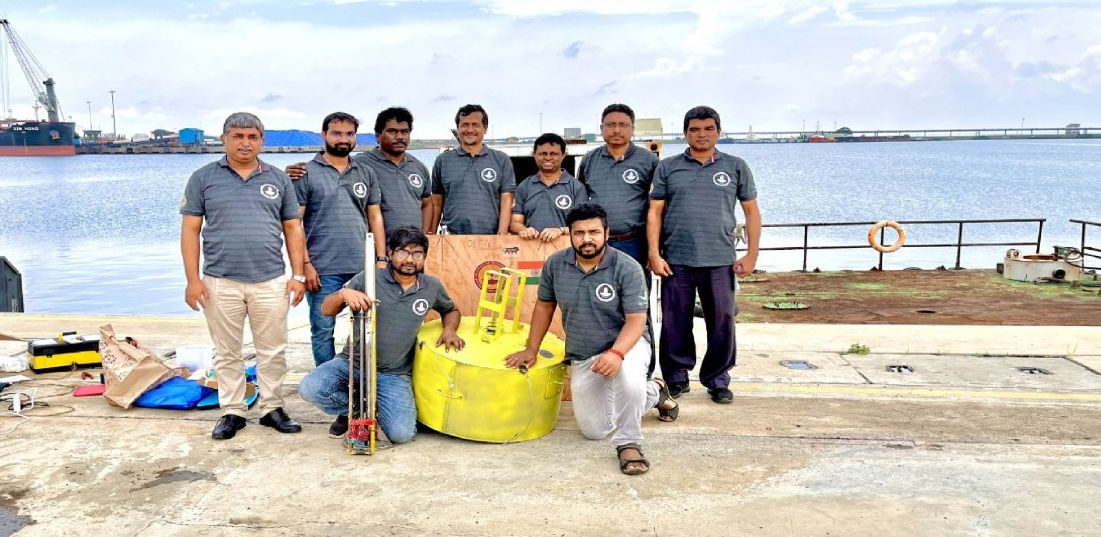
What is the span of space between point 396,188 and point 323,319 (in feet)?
3.25

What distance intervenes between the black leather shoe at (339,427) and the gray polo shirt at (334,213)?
0.99 meters

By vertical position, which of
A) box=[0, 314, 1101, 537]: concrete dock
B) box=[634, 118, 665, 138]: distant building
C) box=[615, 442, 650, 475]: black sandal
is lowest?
box=[0, 314, 1101, 537]: concrete dock

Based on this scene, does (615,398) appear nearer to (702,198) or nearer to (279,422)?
(702,198)

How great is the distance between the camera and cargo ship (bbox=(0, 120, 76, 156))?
405 feet

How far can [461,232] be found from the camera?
6.43 meters

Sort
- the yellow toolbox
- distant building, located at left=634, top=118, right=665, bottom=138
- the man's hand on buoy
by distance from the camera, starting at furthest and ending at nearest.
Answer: distant building, located at left=634, top=118, right=665, bottom=138 < the yellow toolbox < the man's hand on buoy

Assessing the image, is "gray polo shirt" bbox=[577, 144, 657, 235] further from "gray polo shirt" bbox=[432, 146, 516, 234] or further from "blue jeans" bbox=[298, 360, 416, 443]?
"blue jeans" bbox=[298, 360, 416, 443]

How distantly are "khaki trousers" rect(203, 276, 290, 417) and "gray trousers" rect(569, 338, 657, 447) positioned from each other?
1748 millimetres

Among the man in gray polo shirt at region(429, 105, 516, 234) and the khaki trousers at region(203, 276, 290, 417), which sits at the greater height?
the man in gray polo shirt at region(429, 105, 516, 234)

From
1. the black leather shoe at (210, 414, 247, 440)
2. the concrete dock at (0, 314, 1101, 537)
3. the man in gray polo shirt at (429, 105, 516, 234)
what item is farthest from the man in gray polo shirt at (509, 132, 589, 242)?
the black leather shoe at (210, 414, 247, 440)

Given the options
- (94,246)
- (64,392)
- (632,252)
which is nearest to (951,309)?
(632,252)

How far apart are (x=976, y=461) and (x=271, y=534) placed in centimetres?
351

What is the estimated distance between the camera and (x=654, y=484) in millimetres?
4527

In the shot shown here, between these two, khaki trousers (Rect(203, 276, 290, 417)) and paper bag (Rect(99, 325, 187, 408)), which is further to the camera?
paper bag (Rect(99, 325, 187, 408))
